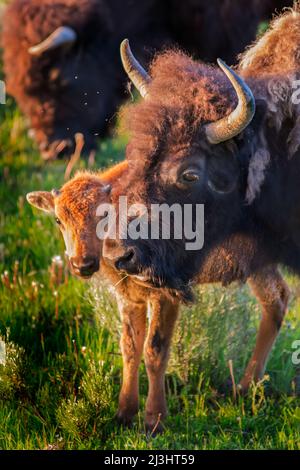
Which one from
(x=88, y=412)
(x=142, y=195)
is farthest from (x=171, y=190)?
(x=88, y=412)

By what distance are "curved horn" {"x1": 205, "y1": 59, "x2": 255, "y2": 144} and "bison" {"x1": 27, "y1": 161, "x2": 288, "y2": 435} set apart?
48 centimetres

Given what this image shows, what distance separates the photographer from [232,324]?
5.52m

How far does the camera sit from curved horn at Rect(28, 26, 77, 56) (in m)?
8.80

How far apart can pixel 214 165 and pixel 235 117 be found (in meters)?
0.30

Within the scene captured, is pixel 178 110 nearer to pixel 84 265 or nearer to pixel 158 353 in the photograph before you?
pixel 84 265

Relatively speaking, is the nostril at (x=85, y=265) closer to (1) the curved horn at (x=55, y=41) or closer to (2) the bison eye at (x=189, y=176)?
(2) the bison eye at (x=189, y=176)

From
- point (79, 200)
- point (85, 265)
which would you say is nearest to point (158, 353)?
point (85, 265)

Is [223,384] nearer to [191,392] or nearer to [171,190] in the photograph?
[191,392]

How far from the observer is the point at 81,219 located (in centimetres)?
442

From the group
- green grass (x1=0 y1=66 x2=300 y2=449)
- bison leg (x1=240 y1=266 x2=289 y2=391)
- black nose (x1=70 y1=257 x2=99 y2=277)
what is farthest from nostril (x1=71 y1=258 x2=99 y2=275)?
bison leg (x1=240 y1=266 x2=289 y2=391)

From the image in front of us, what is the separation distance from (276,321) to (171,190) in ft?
4.75

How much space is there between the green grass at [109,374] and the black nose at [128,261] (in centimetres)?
99

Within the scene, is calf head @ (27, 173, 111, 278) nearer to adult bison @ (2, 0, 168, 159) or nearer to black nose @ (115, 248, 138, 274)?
black nose @ (115, 248, 138, 274)

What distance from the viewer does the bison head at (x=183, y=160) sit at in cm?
423
